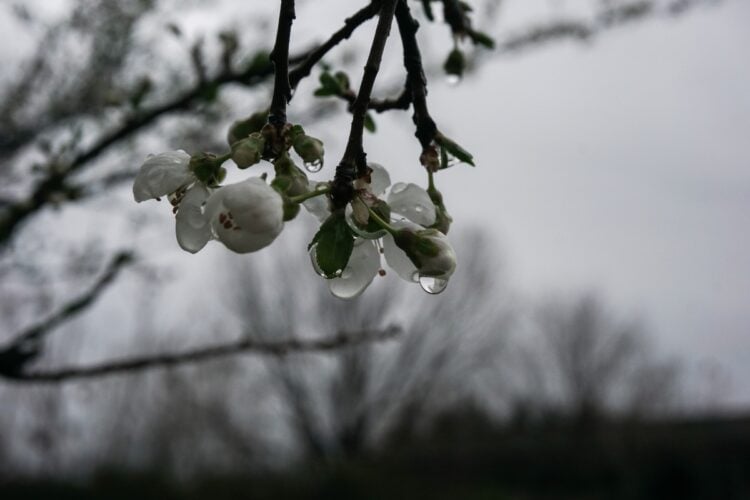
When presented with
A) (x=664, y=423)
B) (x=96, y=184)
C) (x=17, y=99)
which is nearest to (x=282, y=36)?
(x=96, y=184)

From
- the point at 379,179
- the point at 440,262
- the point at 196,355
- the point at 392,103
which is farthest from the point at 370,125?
the point at 196,355

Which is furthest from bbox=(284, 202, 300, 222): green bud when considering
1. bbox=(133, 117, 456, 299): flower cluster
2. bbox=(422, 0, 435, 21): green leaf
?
bbox=(422, 0, 435, 21): green leaf

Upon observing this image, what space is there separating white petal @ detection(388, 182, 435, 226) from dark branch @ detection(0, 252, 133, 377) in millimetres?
1048

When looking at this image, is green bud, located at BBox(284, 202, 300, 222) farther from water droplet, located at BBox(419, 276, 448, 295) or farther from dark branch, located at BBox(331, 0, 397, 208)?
water droplet, located at BBox(419, 276, 448, 295)

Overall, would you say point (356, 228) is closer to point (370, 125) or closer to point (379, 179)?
point (379, 179)

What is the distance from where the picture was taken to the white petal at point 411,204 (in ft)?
2.06

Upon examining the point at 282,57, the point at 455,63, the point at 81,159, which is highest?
the point at 81,159

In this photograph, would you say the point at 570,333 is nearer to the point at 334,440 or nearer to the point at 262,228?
the point at 334,440

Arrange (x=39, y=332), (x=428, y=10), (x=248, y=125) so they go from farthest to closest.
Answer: (x=39, y=332) → (x=428, y=10) → (x=248, y=125)

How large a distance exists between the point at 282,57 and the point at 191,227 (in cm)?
16

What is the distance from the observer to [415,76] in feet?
2.20

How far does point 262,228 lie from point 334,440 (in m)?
20.8

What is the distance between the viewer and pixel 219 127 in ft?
9.73

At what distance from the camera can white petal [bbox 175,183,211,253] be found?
1.81 feet
